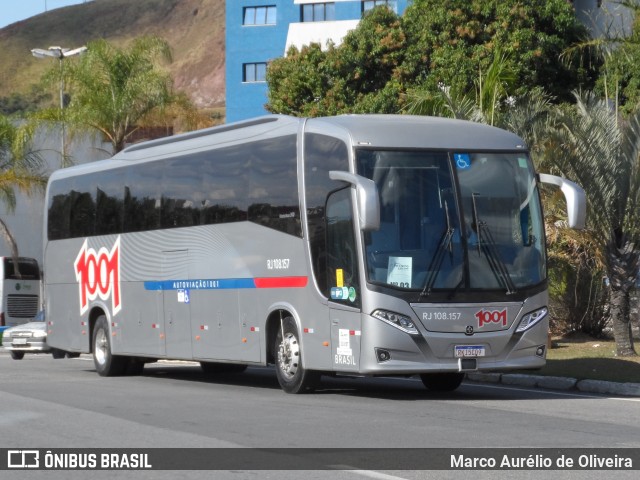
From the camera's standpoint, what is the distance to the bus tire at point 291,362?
17156 mm

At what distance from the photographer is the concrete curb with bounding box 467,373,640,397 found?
17062 mm

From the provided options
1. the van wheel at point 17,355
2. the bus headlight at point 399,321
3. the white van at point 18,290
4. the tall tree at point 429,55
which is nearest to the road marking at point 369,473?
the bus headlight at point 399,321

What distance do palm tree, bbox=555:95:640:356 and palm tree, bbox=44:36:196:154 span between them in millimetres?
24247

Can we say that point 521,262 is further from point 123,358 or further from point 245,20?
point 245,20

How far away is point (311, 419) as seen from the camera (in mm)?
13648

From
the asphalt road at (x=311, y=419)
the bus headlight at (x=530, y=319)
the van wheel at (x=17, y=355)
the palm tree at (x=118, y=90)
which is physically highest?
the palm tree at (x=118, y=90)

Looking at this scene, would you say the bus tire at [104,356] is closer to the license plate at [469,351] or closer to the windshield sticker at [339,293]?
the windshield sticker at [339,293]

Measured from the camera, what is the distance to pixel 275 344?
17.8m

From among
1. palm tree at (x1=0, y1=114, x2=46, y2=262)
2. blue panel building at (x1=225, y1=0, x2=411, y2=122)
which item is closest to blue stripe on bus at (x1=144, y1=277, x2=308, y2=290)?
palm tree at (x1=0, y1=114, x2=46, y2=262)

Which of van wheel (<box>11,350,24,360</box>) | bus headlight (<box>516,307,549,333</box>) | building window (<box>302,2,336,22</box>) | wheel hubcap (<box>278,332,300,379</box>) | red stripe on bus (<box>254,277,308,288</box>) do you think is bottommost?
van wheel (<box>11,350,24,360</box>)

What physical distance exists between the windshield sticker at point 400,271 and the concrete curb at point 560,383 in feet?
11.8

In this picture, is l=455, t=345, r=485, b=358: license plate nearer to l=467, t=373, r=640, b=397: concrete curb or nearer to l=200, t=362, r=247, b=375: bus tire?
l=467, t=373, r=640, b=397: concrete curb

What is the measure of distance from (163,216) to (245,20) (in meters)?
51.1

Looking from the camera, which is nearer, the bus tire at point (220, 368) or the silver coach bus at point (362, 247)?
the silver coach bus at point (362, 247)
